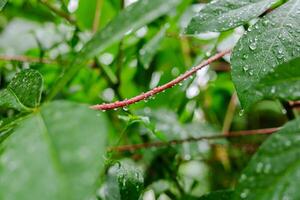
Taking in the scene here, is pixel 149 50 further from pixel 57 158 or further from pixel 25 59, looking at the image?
pixel 57 158

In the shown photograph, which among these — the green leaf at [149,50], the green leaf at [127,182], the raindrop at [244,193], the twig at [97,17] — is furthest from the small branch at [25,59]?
the raindrop at [244,193]

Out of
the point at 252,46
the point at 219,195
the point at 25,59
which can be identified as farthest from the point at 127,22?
the point at 25,59

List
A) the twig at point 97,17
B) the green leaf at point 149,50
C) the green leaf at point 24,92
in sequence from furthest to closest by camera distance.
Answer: the twig at point 97,17, the green leaf at point 149,50, the green leaf at point 24,92

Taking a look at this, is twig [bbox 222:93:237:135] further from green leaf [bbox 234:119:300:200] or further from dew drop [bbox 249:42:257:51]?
green leaf [bbox 234:119:300:200]

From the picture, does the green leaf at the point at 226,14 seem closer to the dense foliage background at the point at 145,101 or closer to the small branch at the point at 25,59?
the dense foliage background at the point at 145,101

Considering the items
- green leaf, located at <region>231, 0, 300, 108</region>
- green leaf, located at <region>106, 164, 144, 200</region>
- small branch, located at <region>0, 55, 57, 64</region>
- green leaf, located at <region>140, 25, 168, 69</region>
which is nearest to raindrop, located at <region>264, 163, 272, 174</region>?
green leaf, located at <region>231, 0, 300, 108</region>

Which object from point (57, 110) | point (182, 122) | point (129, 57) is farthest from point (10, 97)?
point (182, 122)
